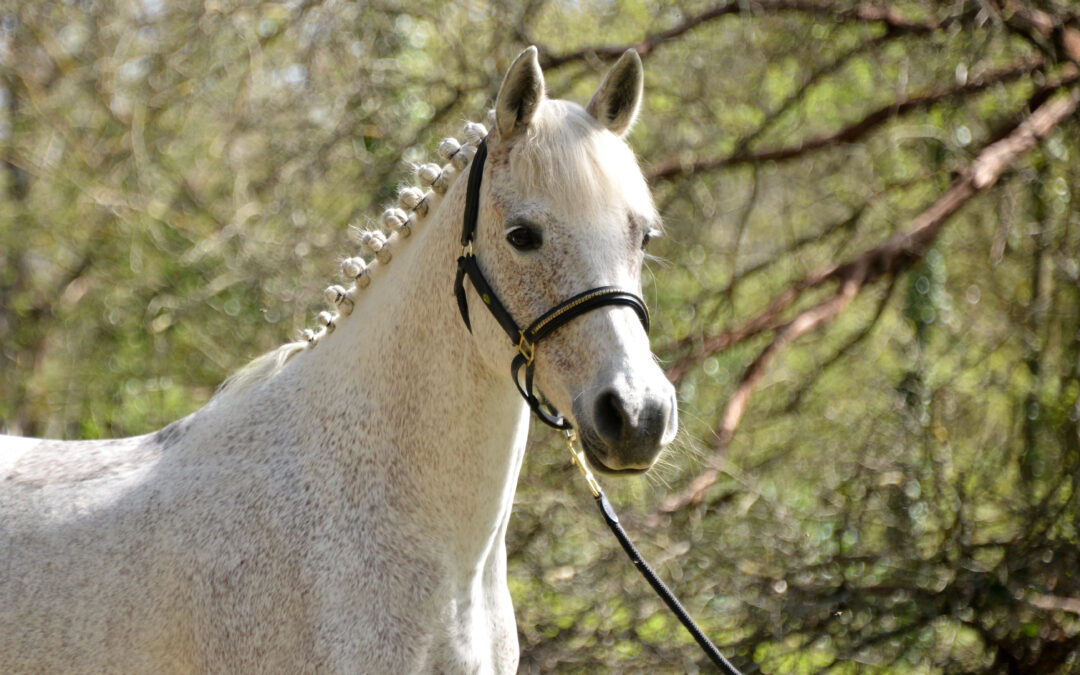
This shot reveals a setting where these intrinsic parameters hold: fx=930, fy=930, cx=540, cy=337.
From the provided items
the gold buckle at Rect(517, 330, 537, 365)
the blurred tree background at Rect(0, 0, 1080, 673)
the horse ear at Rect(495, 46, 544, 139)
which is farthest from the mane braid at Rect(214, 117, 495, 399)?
the blurred tree background at Rect(0, 0, 1080, 673)

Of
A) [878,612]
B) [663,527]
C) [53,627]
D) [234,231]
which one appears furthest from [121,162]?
[878,612]

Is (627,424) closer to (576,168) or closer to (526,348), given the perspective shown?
(526,348)

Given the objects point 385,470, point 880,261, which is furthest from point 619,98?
point 880,261

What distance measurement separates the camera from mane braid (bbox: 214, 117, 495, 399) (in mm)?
2115

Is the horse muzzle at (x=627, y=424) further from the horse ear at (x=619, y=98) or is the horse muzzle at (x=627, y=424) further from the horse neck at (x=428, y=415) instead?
the horse ear at (x=619, y=98)

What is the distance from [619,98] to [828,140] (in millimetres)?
3489

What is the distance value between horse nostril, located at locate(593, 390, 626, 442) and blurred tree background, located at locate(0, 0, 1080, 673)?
2179 mm

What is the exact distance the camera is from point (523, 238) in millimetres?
1840

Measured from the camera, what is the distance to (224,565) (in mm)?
1953

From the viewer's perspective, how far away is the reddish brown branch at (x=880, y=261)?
14.9 ft

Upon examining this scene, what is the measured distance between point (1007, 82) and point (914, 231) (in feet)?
3.56

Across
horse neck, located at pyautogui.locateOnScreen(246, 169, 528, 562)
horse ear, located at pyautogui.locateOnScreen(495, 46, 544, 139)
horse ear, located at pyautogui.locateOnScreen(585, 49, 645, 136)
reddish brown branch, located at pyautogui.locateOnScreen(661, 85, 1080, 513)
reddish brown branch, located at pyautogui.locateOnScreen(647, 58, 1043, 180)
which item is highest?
horse ear, located at pyautogui.locateOnScreen(495, 46, 544, 139)

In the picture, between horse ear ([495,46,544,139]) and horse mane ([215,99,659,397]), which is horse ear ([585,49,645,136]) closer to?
horse mane ([215,99,659,397])

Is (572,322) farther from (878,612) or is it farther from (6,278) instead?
(6,278)
